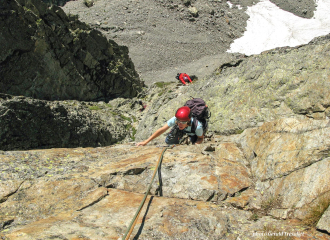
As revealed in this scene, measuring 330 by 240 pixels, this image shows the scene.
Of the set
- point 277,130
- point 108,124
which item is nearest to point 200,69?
point 108,124

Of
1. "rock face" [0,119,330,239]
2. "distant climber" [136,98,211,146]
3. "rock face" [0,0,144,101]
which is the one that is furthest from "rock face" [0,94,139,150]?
"rock face" [0,0,144,101]

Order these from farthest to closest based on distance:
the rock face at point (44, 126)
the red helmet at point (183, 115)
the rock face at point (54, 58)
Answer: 1. the rock face at point (54, 58)
2. the rock face at point (44, 126)
3. the red helmet at point (183, 115)

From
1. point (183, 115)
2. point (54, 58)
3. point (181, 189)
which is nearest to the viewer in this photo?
point (181, 189)

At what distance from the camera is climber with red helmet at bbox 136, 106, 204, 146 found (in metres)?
8.02

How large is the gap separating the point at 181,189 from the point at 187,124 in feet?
9.44

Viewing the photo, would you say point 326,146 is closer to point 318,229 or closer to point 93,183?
point 318,229

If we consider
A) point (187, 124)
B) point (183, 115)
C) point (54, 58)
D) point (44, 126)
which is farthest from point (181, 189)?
point (54, 58)

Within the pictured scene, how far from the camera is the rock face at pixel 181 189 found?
4.58 metres

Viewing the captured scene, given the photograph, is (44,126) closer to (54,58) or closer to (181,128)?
(181,128)

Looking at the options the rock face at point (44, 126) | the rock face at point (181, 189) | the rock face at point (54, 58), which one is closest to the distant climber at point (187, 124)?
the rock face at point (181, 189)

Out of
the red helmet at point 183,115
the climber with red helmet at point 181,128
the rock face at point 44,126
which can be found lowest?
the rock face at point 44,126

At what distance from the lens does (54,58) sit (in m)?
25.1

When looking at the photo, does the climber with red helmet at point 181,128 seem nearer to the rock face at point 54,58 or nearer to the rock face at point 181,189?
the rock face at point 181,189

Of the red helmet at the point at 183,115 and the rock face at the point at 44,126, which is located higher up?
the red helmet at the point at 183,115
